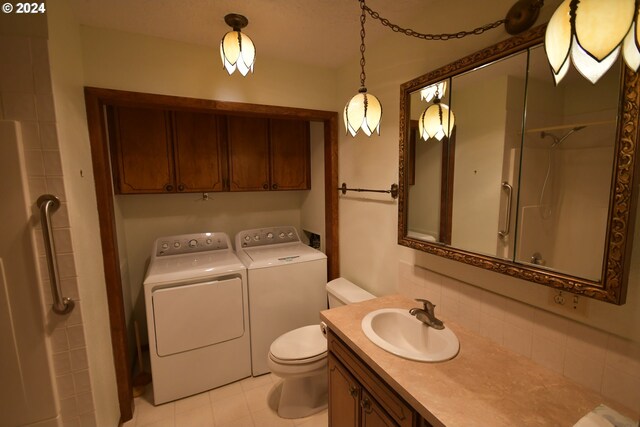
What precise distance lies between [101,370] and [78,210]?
886 mm

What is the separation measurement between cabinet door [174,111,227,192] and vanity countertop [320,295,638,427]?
1.97 meters

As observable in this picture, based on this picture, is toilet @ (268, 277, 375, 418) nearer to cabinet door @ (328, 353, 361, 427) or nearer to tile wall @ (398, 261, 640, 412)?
cabinet door @ (328, 353, 361, 427)

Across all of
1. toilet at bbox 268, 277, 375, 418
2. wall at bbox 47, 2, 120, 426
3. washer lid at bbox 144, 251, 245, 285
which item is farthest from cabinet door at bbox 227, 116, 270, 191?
toilet at bbox 268, 277, 375, 418

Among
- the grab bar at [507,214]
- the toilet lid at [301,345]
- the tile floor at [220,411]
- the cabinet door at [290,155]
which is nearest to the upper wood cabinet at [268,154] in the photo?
the cabinet door at [290,155]

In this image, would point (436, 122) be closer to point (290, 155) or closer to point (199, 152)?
point (290, 155)

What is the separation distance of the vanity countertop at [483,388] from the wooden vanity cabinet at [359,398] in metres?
0.07

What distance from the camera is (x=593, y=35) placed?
2.21ft

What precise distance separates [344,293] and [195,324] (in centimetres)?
111

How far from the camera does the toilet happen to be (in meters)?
1.78

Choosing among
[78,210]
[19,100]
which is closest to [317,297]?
[78,210]

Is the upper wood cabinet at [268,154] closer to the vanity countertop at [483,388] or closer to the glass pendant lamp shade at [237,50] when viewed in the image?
the glass pendant lamp shade at [237,50]

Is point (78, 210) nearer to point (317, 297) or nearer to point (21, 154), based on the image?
point (21, 154)

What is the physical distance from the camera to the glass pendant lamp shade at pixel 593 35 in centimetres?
66

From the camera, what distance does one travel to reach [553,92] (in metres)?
0.97
